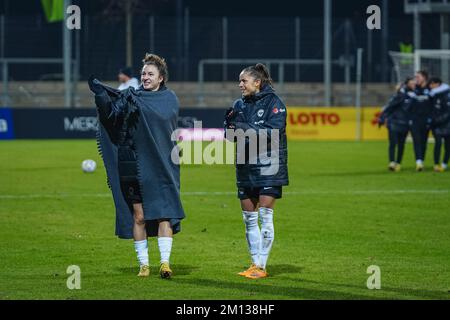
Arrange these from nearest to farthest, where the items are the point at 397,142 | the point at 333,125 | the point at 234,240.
Result: the point at 234,240, the point at 397,142, the point at 333,125

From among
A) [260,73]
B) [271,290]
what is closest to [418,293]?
[271,290]

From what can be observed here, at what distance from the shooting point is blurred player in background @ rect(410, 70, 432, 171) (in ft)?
88.5

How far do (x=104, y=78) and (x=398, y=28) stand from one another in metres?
13.8

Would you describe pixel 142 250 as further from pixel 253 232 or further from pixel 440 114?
pixel 440 114

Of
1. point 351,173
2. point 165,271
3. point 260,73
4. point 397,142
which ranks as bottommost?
point 165,271

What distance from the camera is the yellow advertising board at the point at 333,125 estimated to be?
41750 millimetres

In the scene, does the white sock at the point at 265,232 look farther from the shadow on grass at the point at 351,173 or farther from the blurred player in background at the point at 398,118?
the blurred player in background at the point at 398,118

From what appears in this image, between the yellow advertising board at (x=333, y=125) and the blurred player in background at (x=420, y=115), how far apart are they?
14.3 meters

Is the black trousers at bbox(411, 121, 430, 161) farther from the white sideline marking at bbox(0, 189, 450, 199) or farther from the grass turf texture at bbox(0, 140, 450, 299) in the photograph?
the white sideline marking at bbox(0, 189, 450, 199)

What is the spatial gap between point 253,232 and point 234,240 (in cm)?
303

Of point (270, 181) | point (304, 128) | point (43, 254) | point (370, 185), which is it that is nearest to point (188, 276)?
point (270, 181)

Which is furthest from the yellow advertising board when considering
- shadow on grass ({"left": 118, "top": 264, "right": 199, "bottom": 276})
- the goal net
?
shadow on grass ({"left": 118, "top": 264, "right": 199, "bottom": 276})

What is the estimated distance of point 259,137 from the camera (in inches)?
451

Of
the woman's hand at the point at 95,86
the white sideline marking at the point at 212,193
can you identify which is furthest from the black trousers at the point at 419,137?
the woman's hand at the point at 95,86
